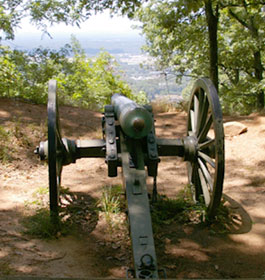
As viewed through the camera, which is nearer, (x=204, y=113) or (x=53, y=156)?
(x=53, y=156)

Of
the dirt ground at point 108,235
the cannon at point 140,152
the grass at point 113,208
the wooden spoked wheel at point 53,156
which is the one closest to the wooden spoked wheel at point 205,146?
the cannon at point 140,152

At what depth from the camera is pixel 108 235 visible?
11.7 feet

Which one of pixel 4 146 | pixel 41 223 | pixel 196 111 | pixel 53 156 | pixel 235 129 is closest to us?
pixel 53 156

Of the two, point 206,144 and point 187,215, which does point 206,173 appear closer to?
point 206,144

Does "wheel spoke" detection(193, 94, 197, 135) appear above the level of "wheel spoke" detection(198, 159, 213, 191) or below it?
above

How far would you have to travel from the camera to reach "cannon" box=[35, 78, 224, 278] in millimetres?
2896

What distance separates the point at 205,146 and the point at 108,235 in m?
1.42

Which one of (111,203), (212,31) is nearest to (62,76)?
(212,31)

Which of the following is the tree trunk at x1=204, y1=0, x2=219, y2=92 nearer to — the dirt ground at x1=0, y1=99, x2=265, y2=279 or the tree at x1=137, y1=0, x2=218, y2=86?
the tree at x1=137, y1=0, x2=218, y2=86

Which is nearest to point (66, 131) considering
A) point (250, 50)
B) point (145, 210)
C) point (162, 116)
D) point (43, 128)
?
point (43, 128)

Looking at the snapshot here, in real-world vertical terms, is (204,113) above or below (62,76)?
below

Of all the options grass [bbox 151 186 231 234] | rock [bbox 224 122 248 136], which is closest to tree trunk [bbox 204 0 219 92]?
rock [bbox 224 122 248 136]

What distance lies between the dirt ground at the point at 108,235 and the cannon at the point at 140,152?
0.38 m

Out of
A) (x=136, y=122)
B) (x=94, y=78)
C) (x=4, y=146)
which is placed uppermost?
(x=94, y=78)
